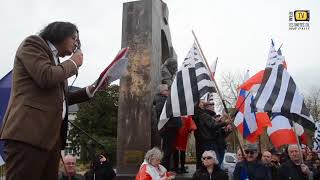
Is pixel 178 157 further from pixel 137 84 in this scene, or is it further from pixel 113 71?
pixel 113 71

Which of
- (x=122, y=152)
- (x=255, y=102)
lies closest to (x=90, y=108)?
(x=122, y=152)

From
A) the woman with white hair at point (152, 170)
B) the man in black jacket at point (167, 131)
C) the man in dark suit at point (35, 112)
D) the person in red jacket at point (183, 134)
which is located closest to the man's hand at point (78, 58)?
the man in dark suit at point (35, 112)

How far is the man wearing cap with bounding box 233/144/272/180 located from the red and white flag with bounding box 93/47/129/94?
3.99m

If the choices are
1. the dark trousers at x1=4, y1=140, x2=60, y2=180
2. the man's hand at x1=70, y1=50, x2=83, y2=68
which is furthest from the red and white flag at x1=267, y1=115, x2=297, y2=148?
the dark trousers at x1=4, y1=140, x2=60, y2=180

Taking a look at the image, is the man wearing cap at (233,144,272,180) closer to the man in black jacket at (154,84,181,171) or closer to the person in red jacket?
the man in black jacket at (154,84,181,171)

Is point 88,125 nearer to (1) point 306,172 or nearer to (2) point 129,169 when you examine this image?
(2) point 129,169

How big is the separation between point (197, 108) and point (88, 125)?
2517 cm

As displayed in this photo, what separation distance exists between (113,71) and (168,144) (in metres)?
5.05

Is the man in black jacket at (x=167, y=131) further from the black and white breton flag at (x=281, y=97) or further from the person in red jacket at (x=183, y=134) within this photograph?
the black and white breton flag at (x=281, y=97)

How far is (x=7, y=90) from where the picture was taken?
676cm

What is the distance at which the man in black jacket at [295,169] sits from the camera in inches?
260

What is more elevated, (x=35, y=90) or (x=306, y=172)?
(x=35, y=90)

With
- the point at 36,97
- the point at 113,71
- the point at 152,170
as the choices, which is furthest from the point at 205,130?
the point at 36,97

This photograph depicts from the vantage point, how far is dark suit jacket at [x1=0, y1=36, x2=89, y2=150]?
99.4 inches
